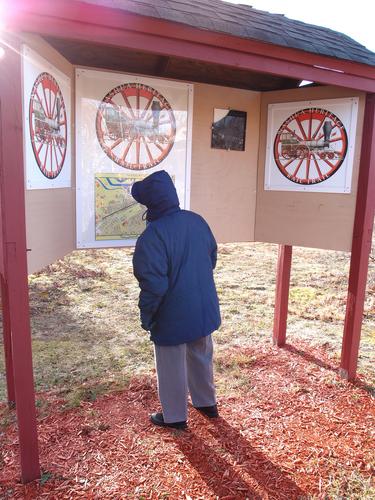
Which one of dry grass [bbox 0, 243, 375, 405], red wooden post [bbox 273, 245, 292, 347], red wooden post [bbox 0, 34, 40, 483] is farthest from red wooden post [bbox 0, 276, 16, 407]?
red wooden post [bbox 273, 245, 292, 347]

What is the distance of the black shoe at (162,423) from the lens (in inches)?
132

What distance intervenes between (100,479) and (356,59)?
3677 millimetres

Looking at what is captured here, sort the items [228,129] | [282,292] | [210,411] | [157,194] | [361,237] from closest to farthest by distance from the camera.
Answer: [157,194], [210,411], [361,237], [228,129], [282,292]

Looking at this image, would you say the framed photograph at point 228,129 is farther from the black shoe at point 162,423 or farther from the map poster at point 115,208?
the black shoe at point 162,423

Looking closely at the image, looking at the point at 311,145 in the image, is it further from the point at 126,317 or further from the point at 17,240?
the point at 126,317

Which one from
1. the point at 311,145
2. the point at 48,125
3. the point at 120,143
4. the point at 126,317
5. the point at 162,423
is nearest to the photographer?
the point at 48,125

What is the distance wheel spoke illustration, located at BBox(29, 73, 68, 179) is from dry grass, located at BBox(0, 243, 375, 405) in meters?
2.12

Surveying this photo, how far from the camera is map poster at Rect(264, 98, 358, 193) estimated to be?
12.9 feet

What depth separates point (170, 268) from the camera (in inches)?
116

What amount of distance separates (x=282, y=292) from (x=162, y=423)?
7.53 ft

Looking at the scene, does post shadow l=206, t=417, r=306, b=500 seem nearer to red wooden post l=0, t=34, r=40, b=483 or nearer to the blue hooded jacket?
the blue hooded jacket

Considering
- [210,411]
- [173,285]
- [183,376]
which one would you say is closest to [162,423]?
[210,411]

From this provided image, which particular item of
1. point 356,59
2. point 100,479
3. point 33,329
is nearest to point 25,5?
point 356,59

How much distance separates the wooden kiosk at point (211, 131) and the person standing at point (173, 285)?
77cm
